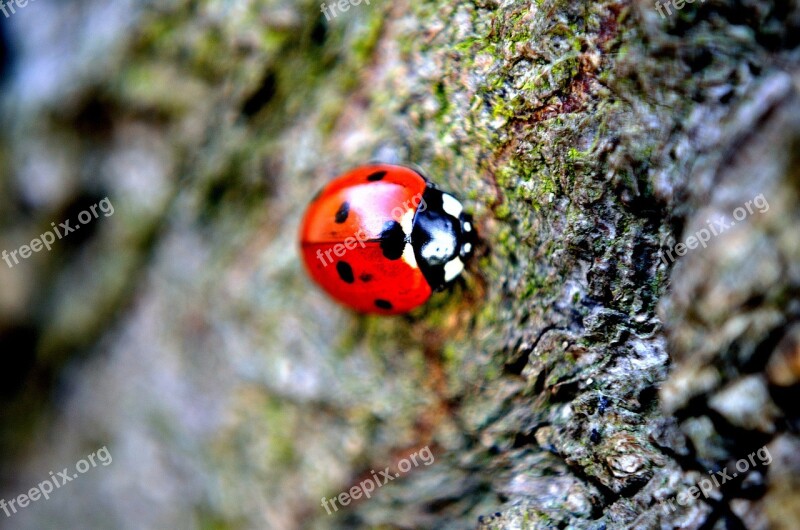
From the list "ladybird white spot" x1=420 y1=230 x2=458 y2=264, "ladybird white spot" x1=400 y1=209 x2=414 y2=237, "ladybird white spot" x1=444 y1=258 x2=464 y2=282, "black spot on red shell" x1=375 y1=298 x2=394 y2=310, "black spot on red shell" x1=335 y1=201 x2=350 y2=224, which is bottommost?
"black spot on red shell" x1=375 y1=298 x2=394 y2=310

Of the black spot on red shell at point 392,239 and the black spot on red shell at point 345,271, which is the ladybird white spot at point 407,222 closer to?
the black spot on red shell at point 392,239

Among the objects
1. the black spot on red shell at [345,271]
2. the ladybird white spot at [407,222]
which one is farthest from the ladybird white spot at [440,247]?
the black spot on red shell at [345,271]

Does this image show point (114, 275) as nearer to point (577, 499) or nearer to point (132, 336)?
point (132, 336)

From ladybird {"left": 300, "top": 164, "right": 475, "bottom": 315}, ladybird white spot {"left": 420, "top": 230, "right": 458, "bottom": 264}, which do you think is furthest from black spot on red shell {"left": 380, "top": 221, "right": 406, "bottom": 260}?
ladybird white spot {"left": 420, "top": 230, "right": 458, "bottom": 264}

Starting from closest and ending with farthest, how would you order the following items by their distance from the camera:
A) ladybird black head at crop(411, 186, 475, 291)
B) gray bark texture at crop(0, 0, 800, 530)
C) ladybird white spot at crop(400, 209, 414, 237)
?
1. gray bark texture at crop(0, 0, 800, 530)
2. ladybird black head at crop(411, 186, 475, 291)
3. ladybird white spot at crop(400, 209, 414, 237)

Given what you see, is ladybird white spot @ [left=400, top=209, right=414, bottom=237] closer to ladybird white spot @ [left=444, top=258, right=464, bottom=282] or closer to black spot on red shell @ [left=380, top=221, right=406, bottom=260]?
black spot on red shell @ [left=380, top=221, right=406, bottom=260]

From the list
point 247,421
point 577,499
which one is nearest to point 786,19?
point 577,499
